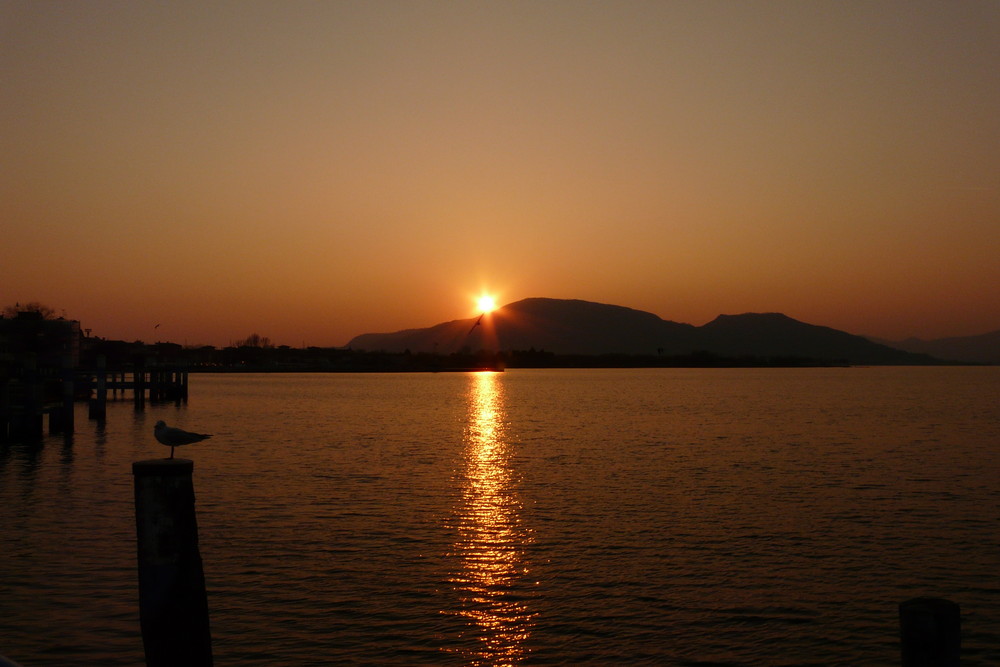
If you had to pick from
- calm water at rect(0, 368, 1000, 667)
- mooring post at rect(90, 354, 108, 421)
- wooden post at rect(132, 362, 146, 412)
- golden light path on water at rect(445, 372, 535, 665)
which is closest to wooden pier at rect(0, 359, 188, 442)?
mooring post at rect(90, 354, 108, 421)

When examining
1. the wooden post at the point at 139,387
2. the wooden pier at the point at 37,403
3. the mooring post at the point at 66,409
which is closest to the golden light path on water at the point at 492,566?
the wooden pier at the point at 37,403

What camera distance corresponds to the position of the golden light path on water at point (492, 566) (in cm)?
1509

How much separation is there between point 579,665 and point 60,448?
136ft

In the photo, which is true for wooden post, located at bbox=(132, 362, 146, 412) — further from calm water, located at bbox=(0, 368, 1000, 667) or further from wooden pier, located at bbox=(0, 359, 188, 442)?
calm water, located at bbox=(0, 368, 1000, 667)

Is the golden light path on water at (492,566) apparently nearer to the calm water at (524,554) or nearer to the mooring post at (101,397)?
the calm water at (524,554)

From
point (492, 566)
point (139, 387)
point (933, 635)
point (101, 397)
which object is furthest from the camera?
point (139, 387)

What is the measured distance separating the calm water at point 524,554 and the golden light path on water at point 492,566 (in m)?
0.07

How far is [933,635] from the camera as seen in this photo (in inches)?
280

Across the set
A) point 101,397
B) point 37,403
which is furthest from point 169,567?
point 101,397

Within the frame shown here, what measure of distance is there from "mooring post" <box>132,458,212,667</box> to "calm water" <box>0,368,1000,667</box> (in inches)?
189

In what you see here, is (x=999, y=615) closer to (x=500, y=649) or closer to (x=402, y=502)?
(x=500, y=649)

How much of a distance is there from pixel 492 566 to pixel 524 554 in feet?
4.60

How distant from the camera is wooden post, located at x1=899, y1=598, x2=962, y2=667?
709 cm

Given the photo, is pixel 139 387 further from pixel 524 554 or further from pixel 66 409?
pixel 524 554
